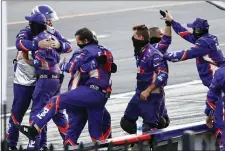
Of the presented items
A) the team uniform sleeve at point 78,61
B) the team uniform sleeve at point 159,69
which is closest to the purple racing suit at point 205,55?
the team uniform sleeve at point 159,69

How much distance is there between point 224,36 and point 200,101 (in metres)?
6.08

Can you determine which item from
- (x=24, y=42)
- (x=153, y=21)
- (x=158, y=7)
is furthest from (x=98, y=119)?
(x=158, y=7)

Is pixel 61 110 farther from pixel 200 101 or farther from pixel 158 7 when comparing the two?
pixel 158 7

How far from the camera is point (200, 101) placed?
1906 cm

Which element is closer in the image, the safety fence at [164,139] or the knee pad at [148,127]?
the safety fence at [164,139]

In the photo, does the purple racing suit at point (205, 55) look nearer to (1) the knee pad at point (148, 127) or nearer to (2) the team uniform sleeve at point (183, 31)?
(2) the team uniform sleeve at point (183, 31)

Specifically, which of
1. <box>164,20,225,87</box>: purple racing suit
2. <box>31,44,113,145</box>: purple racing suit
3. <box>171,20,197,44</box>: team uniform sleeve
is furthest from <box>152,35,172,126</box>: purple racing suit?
<box>31,44,113,145</box>: purple racing suit

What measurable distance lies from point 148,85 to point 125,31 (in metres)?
11.6

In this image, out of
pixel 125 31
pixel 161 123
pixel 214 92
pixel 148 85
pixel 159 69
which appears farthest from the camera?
pixel 125 31

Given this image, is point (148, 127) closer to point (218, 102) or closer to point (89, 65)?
point (89, 65)

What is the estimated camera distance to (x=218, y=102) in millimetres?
13648

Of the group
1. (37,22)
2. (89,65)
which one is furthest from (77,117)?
(37,22)

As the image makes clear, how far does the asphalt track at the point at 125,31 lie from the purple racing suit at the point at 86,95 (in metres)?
1.88

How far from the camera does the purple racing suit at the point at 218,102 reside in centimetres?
1342
